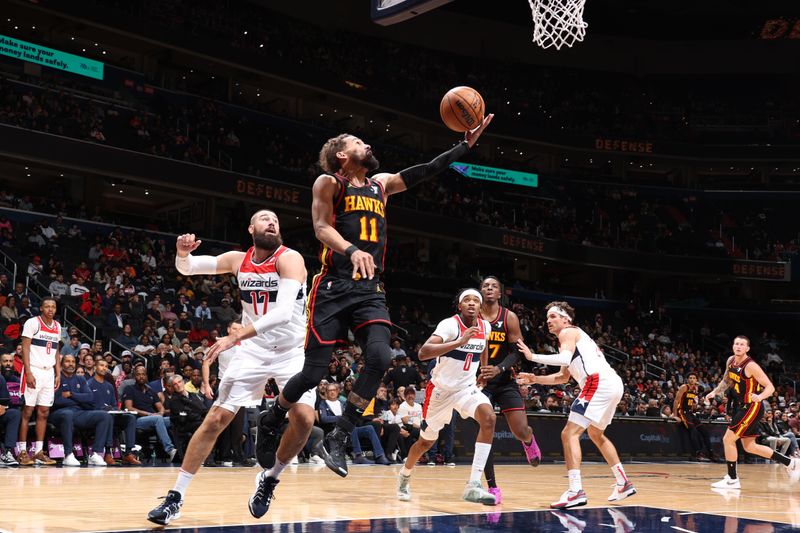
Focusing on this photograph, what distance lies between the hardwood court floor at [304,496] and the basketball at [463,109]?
3257 millimetres

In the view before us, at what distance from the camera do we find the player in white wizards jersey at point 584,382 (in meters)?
8.91

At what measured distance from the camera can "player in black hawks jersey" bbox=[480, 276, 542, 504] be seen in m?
9.38

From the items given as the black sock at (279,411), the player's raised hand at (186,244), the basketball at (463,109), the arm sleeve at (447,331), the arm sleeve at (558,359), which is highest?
the basketball at (463,109)

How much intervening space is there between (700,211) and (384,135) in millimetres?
15949

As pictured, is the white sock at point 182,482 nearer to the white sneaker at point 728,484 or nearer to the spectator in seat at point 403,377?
the white sneaker at point 728,484

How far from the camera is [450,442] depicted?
1616 centimetres

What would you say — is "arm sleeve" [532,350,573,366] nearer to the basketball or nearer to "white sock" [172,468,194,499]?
the basketball

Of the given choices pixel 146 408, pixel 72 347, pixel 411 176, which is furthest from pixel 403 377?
pixel 411 176

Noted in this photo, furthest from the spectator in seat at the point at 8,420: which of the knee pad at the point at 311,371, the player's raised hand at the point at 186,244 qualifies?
the knee pad at the point at 311,371

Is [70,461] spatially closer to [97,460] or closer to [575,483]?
[97,460]

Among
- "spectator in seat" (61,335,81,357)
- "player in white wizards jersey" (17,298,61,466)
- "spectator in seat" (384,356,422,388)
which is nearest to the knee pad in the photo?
"player in white wizards jersey" (17,298,61,466)

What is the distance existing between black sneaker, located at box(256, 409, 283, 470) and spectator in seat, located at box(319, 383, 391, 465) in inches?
320

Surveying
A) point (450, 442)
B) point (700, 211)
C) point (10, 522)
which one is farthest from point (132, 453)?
point (700, 211)

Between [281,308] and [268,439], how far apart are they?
114cm
